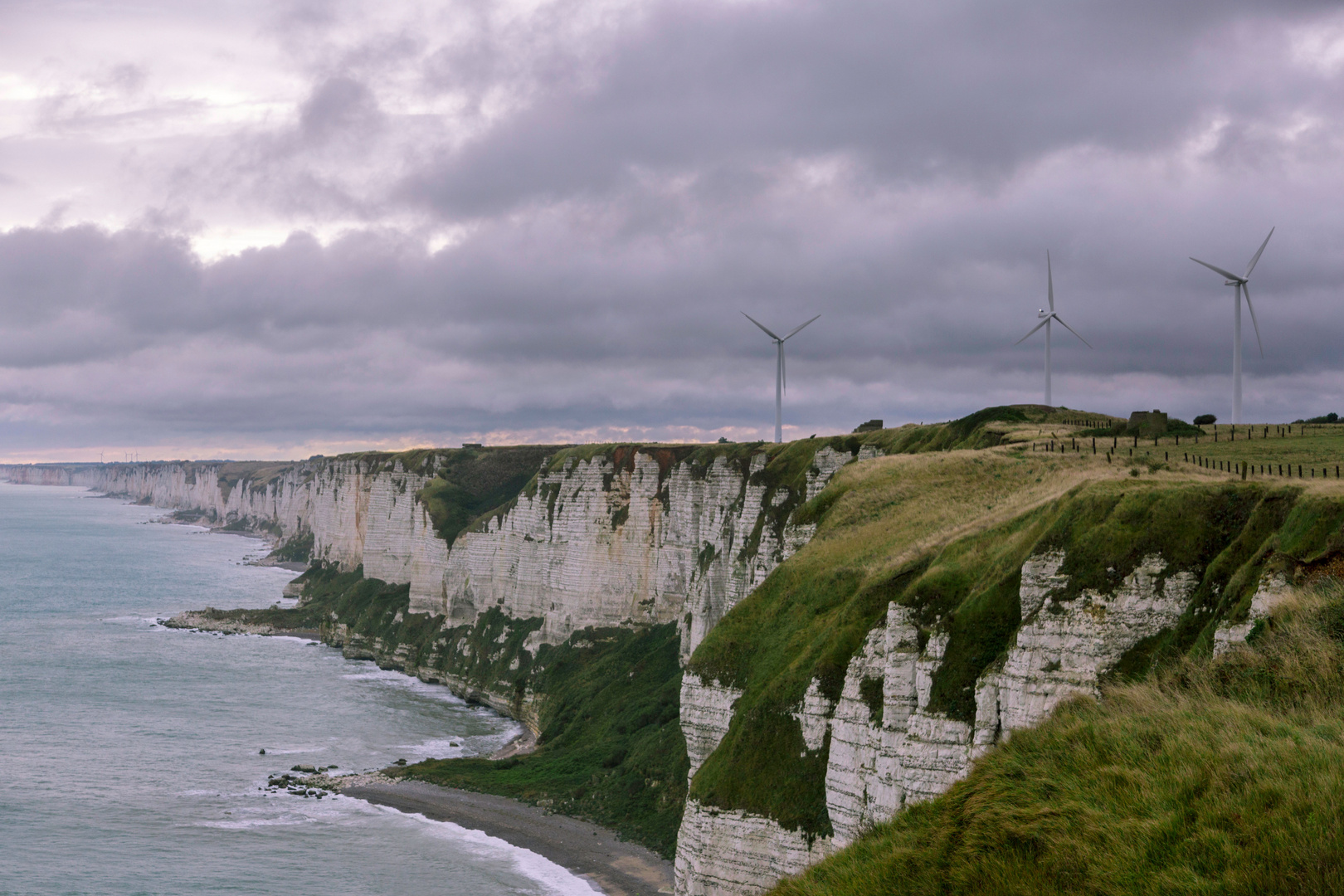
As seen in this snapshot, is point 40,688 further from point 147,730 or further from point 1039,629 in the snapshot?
point 1039,629

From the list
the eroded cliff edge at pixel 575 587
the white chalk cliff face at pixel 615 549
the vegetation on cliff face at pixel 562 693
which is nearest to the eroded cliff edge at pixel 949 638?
the eroded cliff edge at pixel 575 587

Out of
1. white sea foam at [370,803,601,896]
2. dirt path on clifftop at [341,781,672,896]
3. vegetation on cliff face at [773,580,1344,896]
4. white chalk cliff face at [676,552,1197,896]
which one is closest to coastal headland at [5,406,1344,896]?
white chalk cliff face at [676,552,1197,896]

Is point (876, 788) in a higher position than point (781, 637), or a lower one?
lower

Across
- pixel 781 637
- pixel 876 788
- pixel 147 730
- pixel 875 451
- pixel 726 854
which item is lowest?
pixel 147 730

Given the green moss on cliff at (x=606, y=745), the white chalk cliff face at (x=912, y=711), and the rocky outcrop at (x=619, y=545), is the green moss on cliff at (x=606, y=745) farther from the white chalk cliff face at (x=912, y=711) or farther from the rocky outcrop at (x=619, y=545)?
the white chalk cliff face at (x=912, y=711)

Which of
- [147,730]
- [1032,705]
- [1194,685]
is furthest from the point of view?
[147,730]

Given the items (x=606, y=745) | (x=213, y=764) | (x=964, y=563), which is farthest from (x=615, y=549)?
(x=964, y=563)

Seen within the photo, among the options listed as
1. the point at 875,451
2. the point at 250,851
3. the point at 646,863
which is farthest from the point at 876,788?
the point at 875,451
